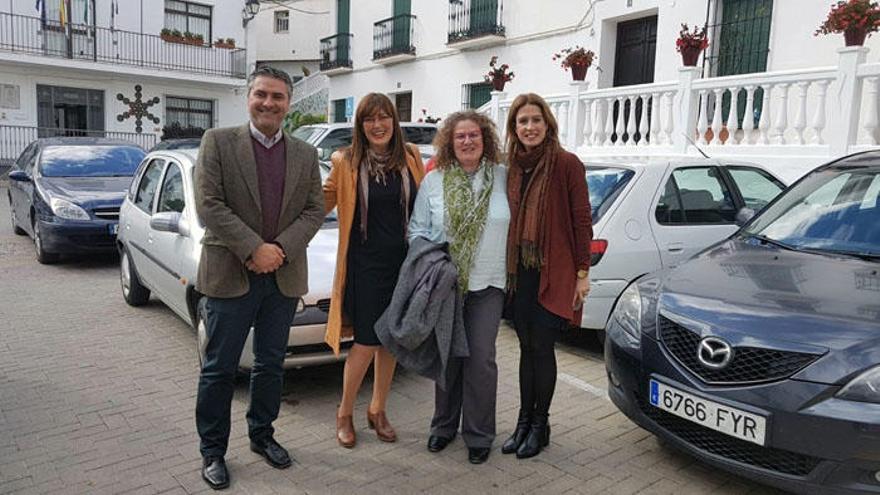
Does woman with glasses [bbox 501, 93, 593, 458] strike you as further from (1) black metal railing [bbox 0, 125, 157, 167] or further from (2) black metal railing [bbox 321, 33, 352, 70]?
(1) black metal railing [bbox 0, 125, 157, 167]

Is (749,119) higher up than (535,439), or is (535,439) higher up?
(749,119)

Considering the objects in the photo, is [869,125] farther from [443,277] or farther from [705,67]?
[443,277]

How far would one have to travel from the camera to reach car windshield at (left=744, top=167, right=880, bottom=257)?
3635mm

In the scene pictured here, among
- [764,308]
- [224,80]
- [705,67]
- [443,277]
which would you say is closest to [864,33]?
[705,67]

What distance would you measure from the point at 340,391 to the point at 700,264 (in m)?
2.40

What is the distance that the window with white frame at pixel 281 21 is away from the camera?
1238 inches

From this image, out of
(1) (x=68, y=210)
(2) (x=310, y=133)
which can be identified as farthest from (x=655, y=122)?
(1) (x=68, y=210)

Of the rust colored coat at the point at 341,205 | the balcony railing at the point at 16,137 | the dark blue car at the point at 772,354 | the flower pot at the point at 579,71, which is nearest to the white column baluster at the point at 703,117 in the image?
the flower pot at the point at 579,71

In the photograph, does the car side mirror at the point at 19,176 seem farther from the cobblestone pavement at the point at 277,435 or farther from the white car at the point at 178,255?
the cobblestone pavement at the point at 277,435

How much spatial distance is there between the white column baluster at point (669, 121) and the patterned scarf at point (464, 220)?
6407 mm

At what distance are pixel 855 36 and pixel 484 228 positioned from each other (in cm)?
584

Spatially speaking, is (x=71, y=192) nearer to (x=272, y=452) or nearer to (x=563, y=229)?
(x=272, y=452)

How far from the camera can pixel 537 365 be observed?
3508 mm

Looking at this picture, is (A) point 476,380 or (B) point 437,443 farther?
(B) point 437,443
